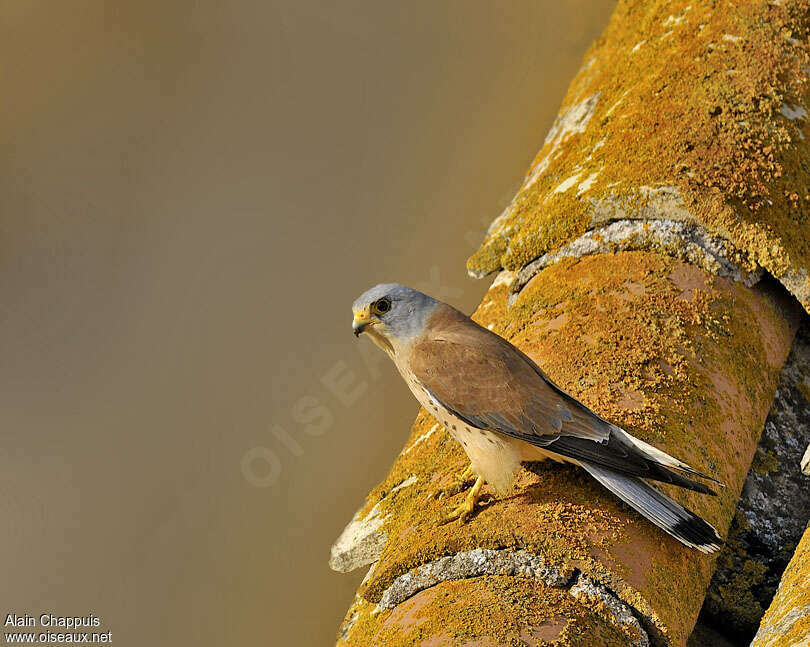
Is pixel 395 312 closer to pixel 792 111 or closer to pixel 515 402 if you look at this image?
pixel 515 402

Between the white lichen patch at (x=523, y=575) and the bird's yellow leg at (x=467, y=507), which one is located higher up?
the bird's yellow leg at (x=467, y=507)

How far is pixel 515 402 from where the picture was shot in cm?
207

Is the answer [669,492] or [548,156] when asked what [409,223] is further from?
[669,492]

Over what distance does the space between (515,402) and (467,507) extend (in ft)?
1.00

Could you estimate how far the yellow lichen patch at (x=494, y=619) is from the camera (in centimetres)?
160

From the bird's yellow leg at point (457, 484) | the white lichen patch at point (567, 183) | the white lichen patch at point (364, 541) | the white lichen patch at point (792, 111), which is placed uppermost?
the white lichen patch at point (567, 183)

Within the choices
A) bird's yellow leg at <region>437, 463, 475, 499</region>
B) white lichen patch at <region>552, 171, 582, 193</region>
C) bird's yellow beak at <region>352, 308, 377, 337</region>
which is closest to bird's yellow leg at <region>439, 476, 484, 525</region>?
bird's yellow leg at <region>437, 463, 475, 499</region>

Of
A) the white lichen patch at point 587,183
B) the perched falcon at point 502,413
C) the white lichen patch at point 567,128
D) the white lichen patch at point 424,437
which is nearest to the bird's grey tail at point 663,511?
the perched falcon at point 502,413

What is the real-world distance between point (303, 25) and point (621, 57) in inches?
162

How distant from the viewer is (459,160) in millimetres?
6340

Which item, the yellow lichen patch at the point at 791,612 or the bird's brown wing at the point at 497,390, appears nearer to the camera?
the yellow lichen patch at the point at 791,612

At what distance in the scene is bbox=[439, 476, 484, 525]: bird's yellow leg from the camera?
196cm

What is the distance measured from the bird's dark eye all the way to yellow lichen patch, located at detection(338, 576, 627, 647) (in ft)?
3.01

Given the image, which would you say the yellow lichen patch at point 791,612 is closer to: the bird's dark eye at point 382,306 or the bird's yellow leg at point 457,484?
the bird's yellow leg at point 457,484
